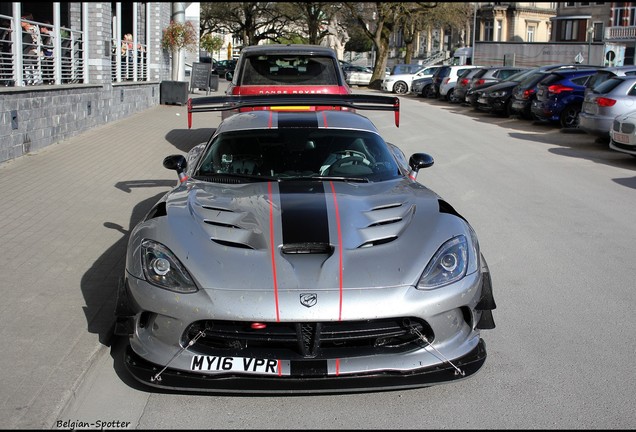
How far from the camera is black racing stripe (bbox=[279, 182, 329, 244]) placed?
4.43 meters

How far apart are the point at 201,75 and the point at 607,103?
18963 mm

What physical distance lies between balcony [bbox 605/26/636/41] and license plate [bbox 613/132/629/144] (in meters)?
51.9

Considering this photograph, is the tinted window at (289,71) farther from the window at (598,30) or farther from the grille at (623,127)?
the window at (598,30)

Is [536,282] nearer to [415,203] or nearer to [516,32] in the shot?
[415,203]

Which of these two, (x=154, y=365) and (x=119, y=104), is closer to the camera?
(x=154, y=365)

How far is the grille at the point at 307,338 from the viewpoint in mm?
3990

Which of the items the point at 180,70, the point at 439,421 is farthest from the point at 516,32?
the point at 439,421

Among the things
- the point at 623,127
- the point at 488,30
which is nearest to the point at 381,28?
the point at 488,30

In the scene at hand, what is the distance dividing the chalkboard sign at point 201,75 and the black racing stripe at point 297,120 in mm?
25376

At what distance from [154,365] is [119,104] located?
17931 millimetres

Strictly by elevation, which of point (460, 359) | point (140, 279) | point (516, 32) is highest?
point (516, 32)

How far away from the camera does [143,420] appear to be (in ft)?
13.0

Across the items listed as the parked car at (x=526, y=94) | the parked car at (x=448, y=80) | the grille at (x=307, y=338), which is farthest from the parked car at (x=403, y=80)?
the grille at (x=307, y=338)

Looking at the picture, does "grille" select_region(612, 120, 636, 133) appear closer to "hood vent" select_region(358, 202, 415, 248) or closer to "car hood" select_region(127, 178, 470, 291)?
"car hood" select_region(127, 178, 470, 291)
